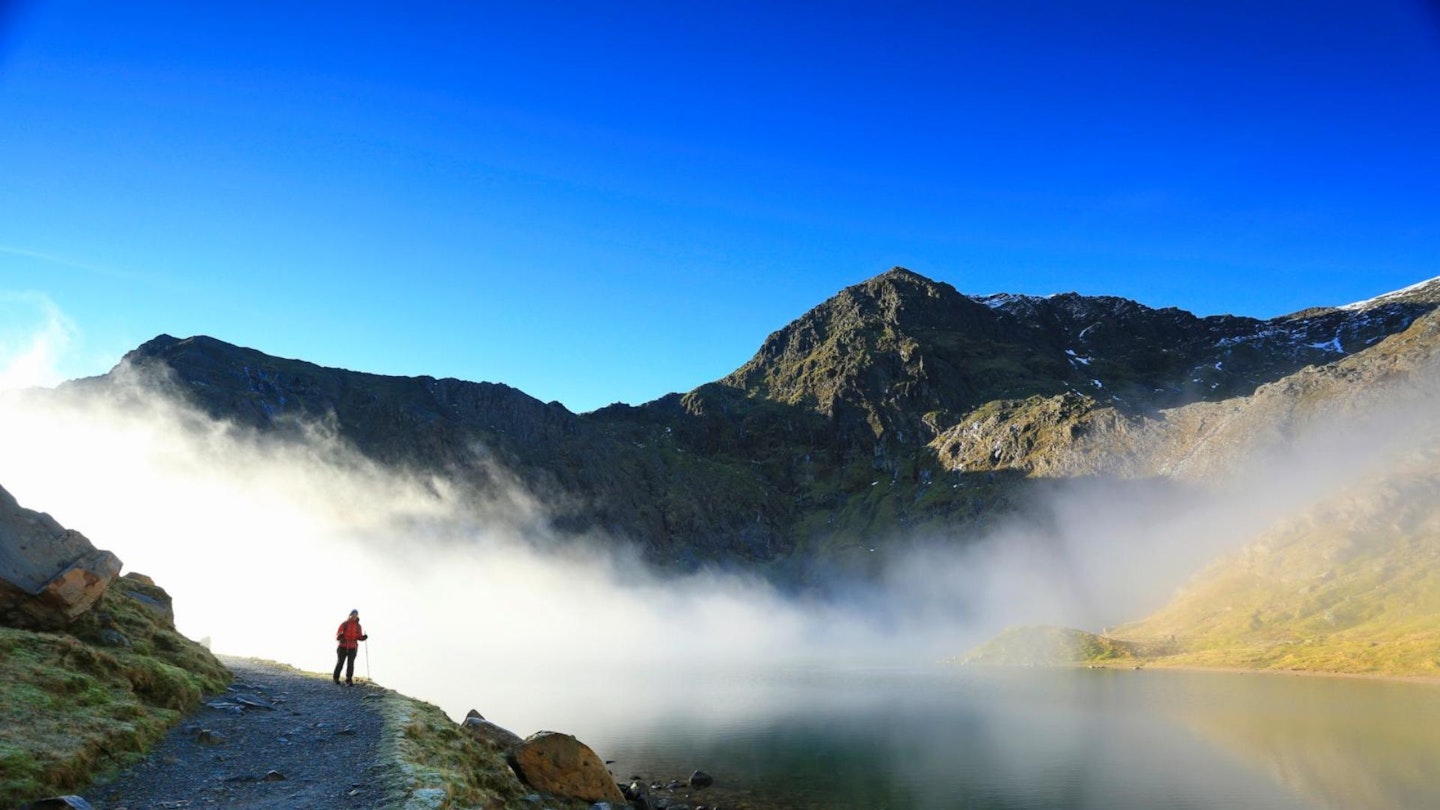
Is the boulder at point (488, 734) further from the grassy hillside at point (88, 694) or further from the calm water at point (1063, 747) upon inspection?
the calm water at point (1063, 747)

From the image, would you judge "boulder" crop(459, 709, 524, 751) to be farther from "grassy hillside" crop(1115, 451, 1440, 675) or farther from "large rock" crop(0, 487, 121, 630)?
"grassy hillside" crop(1115, 451, 1440, 675)

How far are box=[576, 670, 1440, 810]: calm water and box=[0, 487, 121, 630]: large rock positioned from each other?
34.2 meters

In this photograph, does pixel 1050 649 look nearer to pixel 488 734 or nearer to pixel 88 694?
pixel 488 734

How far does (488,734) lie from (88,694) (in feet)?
50.6

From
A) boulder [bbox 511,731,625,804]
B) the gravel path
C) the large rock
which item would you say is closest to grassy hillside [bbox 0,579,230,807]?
the gravel path

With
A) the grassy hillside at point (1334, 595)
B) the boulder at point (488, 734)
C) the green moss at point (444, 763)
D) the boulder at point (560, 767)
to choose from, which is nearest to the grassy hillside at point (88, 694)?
the green moss at point (444, 763)

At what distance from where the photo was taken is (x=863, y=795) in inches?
1912

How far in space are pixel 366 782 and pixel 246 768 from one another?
3.71 metres

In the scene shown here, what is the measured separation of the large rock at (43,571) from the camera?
26047 mm

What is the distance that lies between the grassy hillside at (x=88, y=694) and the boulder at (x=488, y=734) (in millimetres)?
10116

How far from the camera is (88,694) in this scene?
74.8 feet

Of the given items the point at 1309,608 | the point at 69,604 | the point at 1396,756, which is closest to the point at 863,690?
the point at 1396,756

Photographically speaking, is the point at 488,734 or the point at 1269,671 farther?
the point at 1269,671

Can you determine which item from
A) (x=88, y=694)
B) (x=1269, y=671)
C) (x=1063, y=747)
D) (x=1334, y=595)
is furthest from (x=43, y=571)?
(x=1334, y=595)
